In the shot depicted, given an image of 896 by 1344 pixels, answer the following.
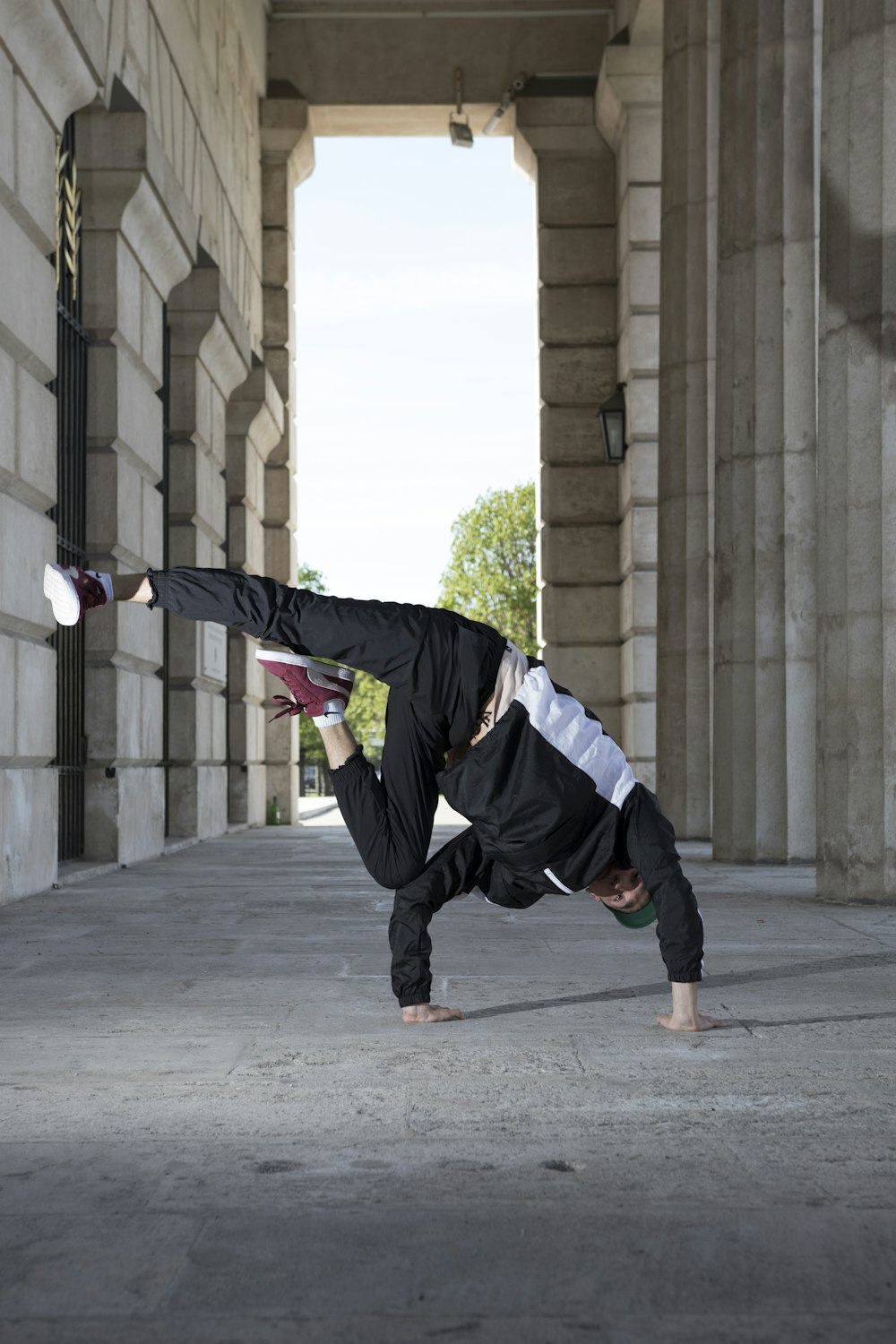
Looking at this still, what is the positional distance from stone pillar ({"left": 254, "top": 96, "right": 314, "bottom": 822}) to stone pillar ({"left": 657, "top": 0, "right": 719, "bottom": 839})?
26.7 feet

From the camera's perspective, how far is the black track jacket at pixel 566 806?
5039 millimetres

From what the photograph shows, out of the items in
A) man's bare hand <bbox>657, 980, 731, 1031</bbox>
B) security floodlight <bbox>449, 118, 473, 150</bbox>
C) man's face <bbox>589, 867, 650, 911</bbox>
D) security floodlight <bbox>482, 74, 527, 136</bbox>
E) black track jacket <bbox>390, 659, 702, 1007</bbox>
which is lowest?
man's bare hand <bbox>657, 980, 731, 1031</bbox>

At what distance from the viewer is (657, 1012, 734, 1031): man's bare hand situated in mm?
5062

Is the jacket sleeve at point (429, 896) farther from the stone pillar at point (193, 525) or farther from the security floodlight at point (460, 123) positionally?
the security floodlight at point (460, 123)

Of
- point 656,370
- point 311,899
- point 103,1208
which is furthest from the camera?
point 656,370

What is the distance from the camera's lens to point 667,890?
5.02 meters

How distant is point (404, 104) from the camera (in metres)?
23.8

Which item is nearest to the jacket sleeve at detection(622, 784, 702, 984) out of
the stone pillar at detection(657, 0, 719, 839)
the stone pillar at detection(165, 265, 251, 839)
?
the stone pillar at detection(657, 0, 719, 839)

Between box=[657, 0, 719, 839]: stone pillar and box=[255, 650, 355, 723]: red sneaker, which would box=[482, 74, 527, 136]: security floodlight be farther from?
box=[255, 650, 355, 723]: red sneaker

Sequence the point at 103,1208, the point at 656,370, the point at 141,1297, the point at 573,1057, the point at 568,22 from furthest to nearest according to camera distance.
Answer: the point at 568,22
the point at 656,370
the point at 573,1057
the point at 103,1208
the point at 141,1297

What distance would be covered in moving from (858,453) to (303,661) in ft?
17.8

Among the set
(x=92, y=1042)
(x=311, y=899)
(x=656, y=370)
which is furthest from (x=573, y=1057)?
(x=656, y=370)

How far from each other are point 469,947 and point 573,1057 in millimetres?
2964

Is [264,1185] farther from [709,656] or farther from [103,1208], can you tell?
[709,656]
